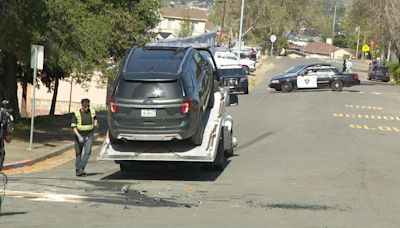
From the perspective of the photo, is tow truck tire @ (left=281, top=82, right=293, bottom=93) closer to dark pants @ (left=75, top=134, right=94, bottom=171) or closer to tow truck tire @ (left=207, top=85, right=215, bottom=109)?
tow truck tire @ (left=207, top=85, right=215, bottom=109)

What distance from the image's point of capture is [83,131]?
1520 cm

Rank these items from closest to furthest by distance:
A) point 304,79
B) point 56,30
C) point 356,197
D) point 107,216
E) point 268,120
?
point 107,216, point 356,197, point 56,30, point 268,120, point 304,79

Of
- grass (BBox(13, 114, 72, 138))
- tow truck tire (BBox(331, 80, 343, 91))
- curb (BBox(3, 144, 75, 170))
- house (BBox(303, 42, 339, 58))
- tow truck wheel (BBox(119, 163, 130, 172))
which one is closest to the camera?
tow truck wheel (BBox(119, 163, 130, 172))

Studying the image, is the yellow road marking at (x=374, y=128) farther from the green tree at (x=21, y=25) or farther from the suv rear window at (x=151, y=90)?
the suv rear window at (x=151, y=90)

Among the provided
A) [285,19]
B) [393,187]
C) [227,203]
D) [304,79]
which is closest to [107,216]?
[227,203]

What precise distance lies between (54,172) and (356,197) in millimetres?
7063

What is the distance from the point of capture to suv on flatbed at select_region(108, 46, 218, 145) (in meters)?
13.6

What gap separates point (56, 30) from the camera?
71.8ft

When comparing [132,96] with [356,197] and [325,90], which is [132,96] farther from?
[325,90]

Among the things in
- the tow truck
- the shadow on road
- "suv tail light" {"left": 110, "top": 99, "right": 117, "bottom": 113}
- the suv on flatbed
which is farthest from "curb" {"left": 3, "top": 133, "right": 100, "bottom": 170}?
"suv tail light" {"left": 110, "top": 99, "right": 117, "bottom": 113}

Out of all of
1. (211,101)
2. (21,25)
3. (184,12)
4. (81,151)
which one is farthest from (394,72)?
(184,12)

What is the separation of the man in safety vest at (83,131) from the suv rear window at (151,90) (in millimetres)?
1530

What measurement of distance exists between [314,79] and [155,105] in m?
31.0

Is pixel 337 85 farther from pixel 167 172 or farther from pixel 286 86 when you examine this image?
pixel 167 172
